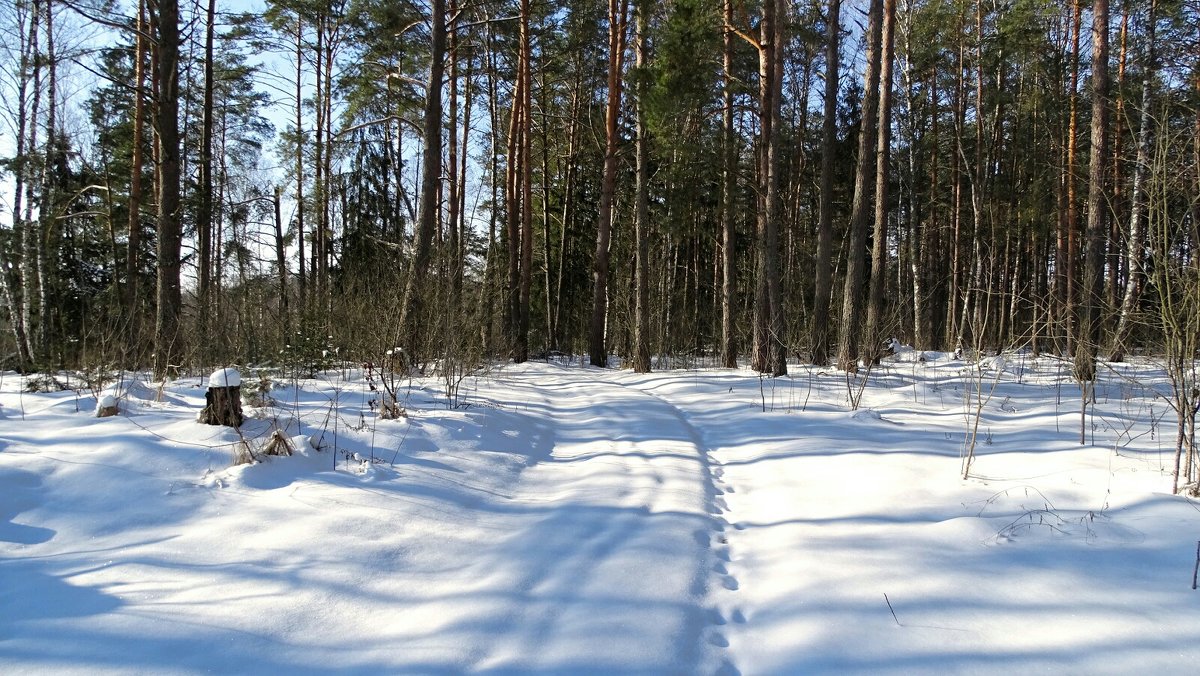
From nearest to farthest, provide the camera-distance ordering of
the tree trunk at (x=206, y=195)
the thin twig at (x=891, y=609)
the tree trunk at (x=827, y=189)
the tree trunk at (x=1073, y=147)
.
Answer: the thin twig at (x=891, y=609), the tree trunk at (x=827, y=189), the tree trunk at (x=206, y=195), the tree trunk at (x=1073, y=147)

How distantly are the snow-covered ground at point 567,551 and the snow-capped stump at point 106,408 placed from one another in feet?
0.21

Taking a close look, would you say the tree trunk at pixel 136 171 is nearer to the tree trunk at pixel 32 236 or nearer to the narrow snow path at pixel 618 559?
the tree trunk at pixel 32 236

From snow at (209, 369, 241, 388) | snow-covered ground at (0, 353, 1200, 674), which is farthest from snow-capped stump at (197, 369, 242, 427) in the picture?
snow-covered ground at (0, 353, 1200, 674)

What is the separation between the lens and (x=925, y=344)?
693 inches

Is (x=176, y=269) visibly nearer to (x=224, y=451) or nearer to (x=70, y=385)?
(x=70, y=385)

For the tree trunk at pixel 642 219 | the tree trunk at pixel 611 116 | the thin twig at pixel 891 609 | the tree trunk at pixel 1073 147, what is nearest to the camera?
the thin twig at pixel 891 609

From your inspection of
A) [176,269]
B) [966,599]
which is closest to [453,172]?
[176,269]

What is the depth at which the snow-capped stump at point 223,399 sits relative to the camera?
425 centimetres

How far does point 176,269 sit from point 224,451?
18.1ft

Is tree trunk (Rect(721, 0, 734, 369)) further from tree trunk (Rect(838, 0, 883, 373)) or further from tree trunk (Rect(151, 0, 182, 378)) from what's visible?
tree trunk (Rect(151, 0, 182, 378))

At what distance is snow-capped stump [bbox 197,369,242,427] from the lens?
425cm

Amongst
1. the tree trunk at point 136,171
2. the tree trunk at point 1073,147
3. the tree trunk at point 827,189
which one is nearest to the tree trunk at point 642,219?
the tree trunk at point 827,189

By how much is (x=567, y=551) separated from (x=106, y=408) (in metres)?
3.87

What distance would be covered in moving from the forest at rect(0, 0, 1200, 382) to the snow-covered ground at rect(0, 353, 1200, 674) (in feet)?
4.63
